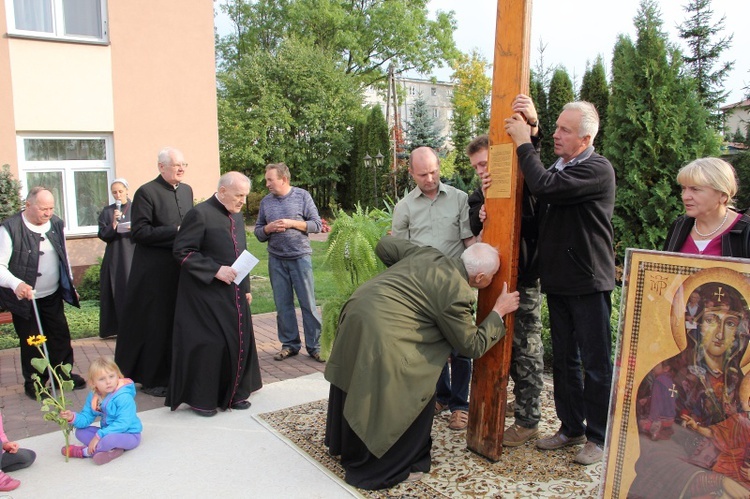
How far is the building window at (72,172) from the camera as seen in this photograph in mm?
10508

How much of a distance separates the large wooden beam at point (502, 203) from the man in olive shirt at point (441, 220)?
0.47 meters

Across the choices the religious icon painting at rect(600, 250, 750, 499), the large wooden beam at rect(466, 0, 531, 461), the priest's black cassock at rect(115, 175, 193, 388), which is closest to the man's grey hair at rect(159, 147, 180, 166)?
the priest's black cassock at rect(115, 175, 193, 388)

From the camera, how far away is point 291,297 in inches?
246

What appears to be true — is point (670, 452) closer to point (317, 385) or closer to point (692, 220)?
point (692, 220)

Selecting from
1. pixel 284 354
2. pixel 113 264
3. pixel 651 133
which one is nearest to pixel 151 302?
pixel 284 354

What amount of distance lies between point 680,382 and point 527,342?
4.51 ft

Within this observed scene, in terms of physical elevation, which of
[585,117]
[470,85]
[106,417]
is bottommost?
[106,417]

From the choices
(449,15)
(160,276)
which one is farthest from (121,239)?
(449,15)

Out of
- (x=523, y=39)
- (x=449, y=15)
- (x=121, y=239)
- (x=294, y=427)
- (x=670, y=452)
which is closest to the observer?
(x=670, y=452)

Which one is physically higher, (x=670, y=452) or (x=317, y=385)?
(x=670, y=452)

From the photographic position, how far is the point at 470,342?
3.31 metres

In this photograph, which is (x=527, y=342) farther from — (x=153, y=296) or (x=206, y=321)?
(x=153, y=296)

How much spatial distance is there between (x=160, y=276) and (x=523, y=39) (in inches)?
142

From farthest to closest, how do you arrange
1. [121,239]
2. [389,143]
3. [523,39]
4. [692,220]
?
[389,143] → [121,239] → [523,39] → [692,220]
